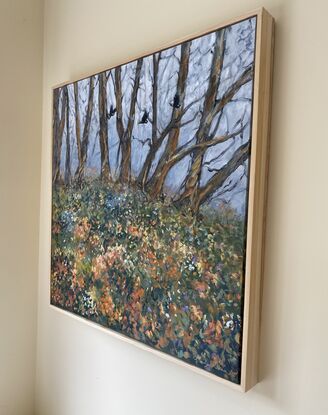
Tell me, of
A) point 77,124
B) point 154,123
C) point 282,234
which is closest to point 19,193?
point 77,124

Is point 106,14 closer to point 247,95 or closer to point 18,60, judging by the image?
point 18,60

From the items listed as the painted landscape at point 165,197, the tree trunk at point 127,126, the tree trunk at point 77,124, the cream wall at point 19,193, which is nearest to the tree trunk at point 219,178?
the painted landscape at point 165,197

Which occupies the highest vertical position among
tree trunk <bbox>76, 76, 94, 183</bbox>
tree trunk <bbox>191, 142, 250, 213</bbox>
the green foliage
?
tree trunk <bbox>76, 76, 94, 183</bbox>

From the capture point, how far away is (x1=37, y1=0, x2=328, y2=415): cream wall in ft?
2.58

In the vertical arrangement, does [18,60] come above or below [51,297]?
above

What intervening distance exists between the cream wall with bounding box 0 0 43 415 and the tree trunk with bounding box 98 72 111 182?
1.50 feet

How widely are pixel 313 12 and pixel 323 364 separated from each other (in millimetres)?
754

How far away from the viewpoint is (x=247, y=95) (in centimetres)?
83

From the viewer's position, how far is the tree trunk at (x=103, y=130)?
1.18m

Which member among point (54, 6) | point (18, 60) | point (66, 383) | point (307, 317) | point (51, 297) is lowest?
point (66, 383)

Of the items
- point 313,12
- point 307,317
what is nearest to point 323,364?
point 307,317

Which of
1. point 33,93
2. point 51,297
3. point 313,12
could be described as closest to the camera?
point 313,12

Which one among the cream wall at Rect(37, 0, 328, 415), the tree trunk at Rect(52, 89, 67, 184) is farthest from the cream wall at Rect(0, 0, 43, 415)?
the cream wall at Rect(37, 0, 328, 415)

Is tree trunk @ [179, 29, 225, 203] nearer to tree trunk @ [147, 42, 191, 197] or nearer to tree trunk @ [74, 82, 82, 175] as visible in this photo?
tree trunk @ [147, 42, 191, 197]
